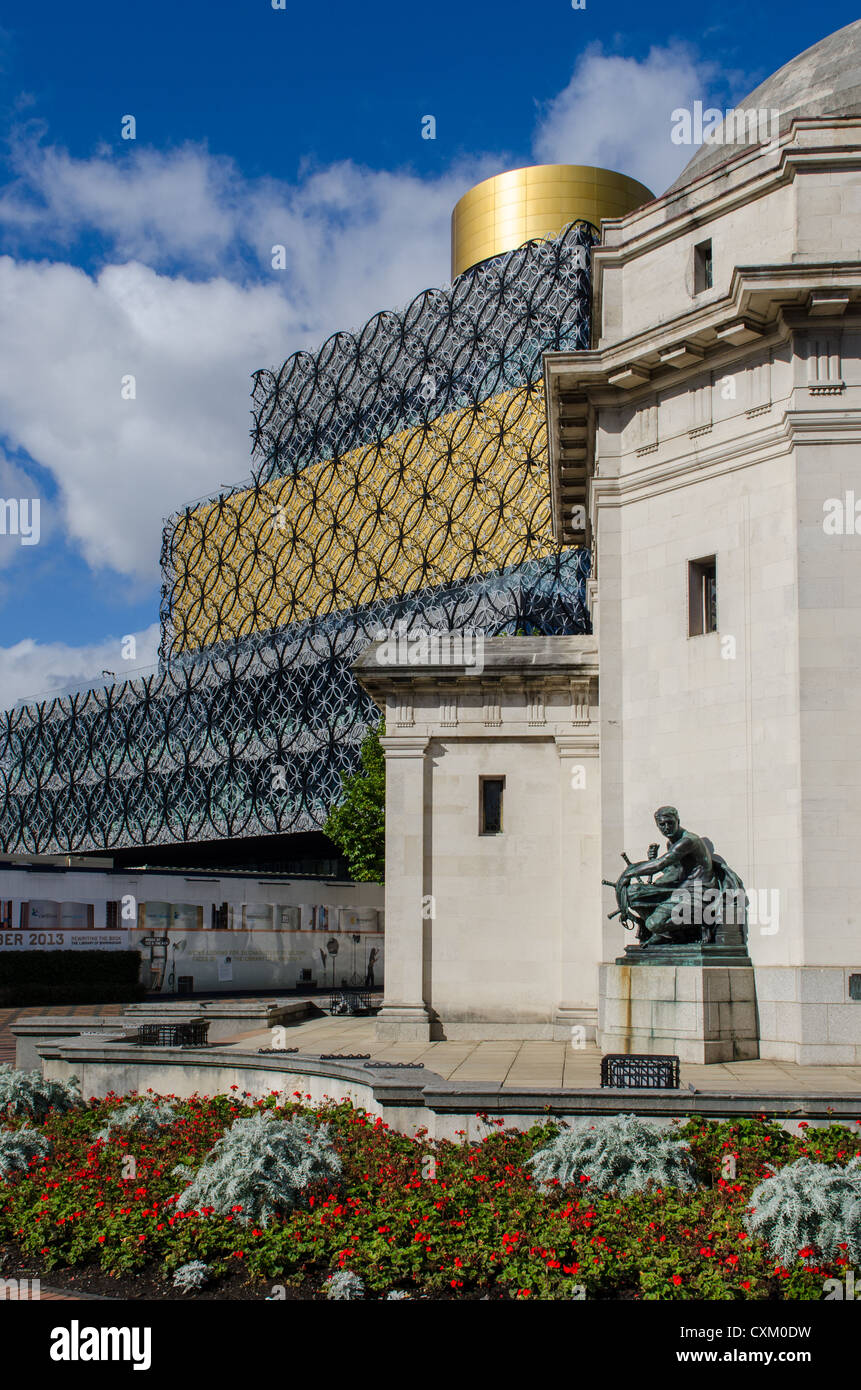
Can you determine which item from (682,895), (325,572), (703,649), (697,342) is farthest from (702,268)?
(325,572)

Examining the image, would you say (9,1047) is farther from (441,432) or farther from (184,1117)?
(441,432)

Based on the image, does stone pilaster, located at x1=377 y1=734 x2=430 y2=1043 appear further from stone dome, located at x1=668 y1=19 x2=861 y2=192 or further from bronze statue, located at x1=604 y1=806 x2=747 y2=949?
stone dome, located at x1=668 y1=19 x2=861 y2=192

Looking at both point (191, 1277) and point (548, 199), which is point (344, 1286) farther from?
point (548, 199)

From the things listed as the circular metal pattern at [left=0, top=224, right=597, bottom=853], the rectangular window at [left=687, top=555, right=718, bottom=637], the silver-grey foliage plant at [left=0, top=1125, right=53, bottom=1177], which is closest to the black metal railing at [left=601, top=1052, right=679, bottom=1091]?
the silver-grey foliage plant at [left=0, top=1125, right=53, bottom=1177]

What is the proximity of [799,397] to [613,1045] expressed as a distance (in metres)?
11.0

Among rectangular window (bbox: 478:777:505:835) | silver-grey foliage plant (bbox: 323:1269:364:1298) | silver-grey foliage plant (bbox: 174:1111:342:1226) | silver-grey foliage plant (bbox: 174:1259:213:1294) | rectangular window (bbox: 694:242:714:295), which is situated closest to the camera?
silver-grey foliage plant (bbox: 323:1269:364:1298)

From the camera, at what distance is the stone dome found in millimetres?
23734

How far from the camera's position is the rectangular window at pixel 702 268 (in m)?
23.3

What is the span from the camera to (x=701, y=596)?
22422 millimetres

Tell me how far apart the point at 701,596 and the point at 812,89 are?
10.8m

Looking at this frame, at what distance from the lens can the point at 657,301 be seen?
78.1 feet

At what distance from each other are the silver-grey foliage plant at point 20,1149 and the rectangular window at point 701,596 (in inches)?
533

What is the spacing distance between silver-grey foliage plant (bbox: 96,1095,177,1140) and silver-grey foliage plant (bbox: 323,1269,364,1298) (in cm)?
657
